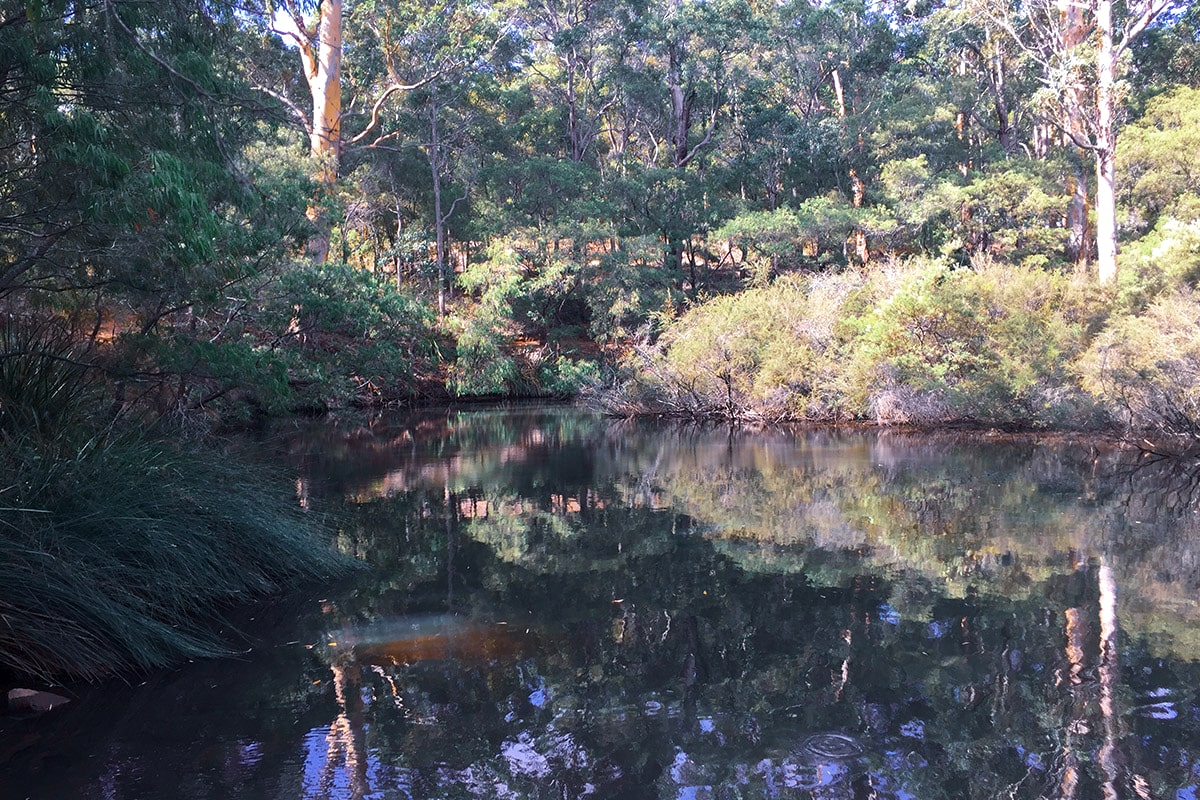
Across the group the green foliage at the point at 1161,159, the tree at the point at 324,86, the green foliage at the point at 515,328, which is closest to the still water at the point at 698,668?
the green foliage at the point at 1161,159

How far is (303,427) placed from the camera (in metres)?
24.1

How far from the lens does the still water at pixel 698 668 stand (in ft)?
15.4

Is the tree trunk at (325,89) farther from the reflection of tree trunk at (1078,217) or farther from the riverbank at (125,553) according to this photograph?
the reflection of tree trunk at (1078,217)

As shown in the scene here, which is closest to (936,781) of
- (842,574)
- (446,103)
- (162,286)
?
(842,574)

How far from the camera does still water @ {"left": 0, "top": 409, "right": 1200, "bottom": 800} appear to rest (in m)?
4.68

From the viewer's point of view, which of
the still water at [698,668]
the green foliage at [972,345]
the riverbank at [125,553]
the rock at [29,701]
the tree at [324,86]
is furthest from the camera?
the tree at [324,86]

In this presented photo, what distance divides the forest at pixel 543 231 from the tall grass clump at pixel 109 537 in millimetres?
31

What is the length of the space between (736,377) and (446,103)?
17149 millimetres

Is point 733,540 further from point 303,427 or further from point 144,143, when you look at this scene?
point 303,427

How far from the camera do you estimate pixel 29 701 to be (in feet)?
17.6

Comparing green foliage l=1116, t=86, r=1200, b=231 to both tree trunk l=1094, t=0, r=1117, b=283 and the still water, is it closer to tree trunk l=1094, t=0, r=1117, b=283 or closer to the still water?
tree trunk l=1094, t=0, r=1117, b=283

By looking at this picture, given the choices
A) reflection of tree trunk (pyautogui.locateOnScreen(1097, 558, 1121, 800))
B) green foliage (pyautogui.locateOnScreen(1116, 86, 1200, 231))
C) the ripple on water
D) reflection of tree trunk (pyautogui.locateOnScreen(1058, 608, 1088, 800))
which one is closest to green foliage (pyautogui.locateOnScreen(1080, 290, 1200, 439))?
green foliage (pyautogui.locateOnScreen(1116, 86, 1200, 231))

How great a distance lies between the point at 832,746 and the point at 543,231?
94.5 feet

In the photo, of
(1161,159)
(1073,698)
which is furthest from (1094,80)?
(1073,698)
